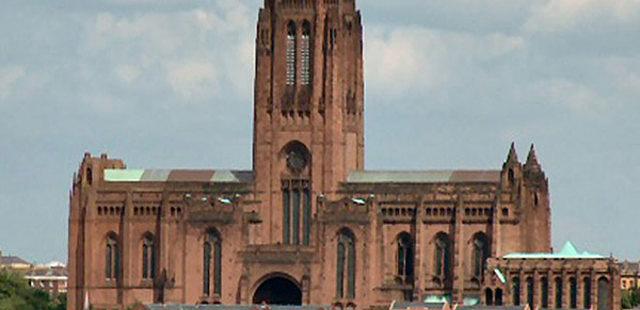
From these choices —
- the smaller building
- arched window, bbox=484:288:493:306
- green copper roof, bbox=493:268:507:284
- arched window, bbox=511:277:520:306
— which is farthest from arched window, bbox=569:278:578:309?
arched window, bbox=484:288:493:306

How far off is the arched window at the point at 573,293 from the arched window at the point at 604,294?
180 cm

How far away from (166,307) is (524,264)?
1129 inches

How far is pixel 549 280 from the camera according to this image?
652 ft

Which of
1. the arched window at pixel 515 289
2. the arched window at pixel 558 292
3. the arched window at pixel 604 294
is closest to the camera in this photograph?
the arched window at pixel 604 294

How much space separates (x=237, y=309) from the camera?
19138cm

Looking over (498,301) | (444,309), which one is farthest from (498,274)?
(444,309)

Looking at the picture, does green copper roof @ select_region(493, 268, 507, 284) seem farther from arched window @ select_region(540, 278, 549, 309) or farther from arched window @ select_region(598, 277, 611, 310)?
arched window @ select_region(598, 277, 611, 310)

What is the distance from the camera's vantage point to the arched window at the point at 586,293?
197 m

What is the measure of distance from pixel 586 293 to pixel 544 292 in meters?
3.34

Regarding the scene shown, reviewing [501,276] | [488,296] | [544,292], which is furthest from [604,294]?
[488,296]

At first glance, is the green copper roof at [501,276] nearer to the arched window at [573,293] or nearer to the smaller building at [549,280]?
the smaller building at [549,280]

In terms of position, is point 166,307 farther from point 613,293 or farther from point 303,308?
point 613,293

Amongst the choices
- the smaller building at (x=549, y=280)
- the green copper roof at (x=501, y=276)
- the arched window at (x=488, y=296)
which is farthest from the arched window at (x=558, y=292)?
the arched window at (x=488, y=296)

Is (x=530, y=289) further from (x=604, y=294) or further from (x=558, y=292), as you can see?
(x=604, y=294)
